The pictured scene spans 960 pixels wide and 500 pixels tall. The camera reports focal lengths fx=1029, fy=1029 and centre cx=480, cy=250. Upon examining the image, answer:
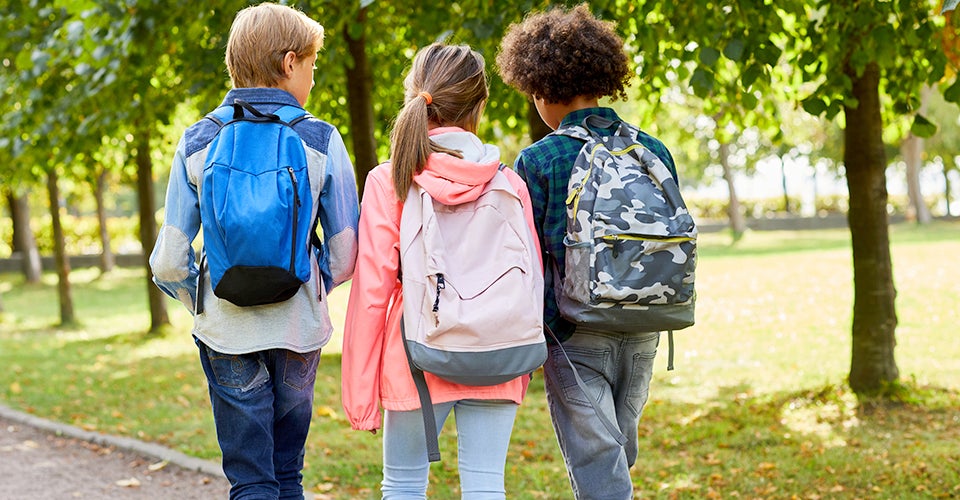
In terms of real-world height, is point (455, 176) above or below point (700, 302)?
above

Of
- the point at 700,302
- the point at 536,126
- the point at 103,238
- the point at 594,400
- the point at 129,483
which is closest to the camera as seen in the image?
the point at 594,400

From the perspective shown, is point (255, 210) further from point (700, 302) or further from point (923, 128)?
point (700, 302)

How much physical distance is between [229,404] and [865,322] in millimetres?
5396

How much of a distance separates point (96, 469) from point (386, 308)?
4249mm

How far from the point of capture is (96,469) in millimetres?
6320

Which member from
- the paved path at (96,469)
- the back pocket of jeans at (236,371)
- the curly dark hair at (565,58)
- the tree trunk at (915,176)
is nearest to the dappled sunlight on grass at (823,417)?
the paved path at (96,469)

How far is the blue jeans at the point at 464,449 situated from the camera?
112 inches

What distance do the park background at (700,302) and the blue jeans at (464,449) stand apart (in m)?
1.73

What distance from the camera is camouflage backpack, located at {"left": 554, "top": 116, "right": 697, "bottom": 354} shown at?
2.92 metres

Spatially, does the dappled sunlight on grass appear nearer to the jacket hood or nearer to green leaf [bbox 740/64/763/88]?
green leaf [bbox 740/64/763/88]

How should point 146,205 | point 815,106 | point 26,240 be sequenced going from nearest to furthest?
1. point 815,106
2. point 146,205
3. point 26,240

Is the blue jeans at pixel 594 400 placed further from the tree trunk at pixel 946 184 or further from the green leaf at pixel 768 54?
the tree trunk at pixel 946 184

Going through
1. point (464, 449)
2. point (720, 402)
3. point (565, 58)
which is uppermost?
point (565, 58)

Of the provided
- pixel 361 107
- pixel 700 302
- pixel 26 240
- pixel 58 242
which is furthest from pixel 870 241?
pixel 26 240
